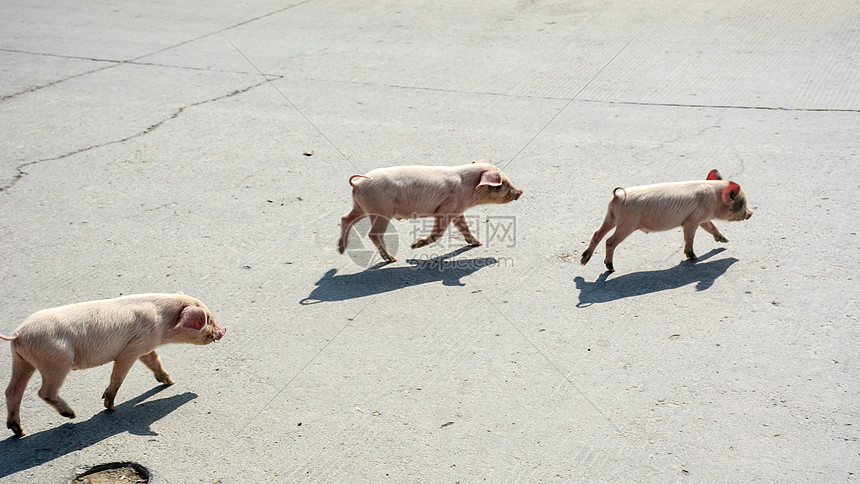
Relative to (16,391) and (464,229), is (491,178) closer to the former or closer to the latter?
(464,229)

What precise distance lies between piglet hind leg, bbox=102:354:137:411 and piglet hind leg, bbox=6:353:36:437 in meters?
0.41

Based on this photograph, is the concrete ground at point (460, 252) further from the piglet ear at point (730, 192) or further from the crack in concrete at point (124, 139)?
the piglet ear at point (730, 192)

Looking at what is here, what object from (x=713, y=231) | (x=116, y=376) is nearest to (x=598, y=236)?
(x=713, y=231)

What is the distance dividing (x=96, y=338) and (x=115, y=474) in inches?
29.9

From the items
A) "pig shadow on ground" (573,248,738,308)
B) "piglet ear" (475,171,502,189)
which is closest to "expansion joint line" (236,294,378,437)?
"piglet ear" (475,171,502,189)

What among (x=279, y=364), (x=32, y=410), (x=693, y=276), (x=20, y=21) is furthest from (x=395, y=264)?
(x=20, y=21)

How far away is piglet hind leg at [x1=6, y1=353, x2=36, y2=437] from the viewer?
157 inches

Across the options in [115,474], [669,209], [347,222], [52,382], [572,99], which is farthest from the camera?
[572,99]

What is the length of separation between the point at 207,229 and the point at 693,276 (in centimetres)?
405

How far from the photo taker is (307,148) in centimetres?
795

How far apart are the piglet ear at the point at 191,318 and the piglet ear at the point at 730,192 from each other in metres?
3.86

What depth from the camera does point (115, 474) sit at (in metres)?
3.80

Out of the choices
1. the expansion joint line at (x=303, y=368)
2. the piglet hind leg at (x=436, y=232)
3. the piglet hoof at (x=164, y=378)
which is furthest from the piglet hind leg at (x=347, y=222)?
the piglet hoof at (x=164, y=378)

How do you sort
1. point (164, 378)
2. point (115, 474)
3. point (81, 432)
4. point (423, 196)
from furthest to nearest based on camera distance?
point (423, 196) → point (164, 378) → point (81, 432) → point (115, 474)
